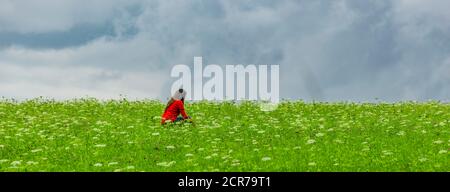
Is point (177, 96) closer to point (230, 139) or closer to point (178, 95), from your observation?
point (178, 95)

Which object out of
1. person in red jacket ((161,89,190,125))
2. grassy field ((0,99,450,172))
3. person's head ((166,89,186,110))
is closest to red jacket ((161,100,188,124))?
person in red jacket ((161,89,190,125))

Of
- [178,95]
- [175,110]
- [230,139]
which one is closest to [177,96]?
[178,95]

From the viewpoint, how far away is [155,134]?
25.2 meters

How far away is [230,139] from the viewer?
24.1 meters

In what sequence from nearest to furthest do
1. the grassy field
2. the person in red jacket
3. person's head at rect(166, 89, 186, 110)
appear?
the grassy field
the person in red jacket
person's head at rect(166, 89, 186, 110)

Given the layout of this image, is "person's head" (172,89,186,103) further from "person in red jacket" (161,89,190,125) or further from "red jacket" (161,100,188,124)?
"red jacket" (161,100,188,124)

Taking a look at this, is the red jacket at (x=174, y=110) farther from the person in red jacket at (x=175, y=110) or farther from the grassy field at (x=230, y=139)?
the grassy field at (x=230, y=139)

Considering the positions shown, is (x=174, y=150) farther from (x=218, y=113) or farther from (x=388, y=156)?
(x=218, y=113)

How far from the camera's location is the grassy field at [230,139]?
19125mm

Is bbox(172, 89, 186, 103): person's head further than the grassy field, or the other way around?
bbox(172, 89, 186, 103): person's head

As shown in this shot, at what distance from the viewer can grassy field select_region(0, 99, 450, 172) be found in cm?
1912

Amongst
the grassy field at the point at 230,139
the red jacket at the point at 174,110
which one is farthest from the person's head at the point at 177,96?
the grassy field at the point at 230,139

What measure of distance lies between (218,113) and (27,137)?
34.9 feet
